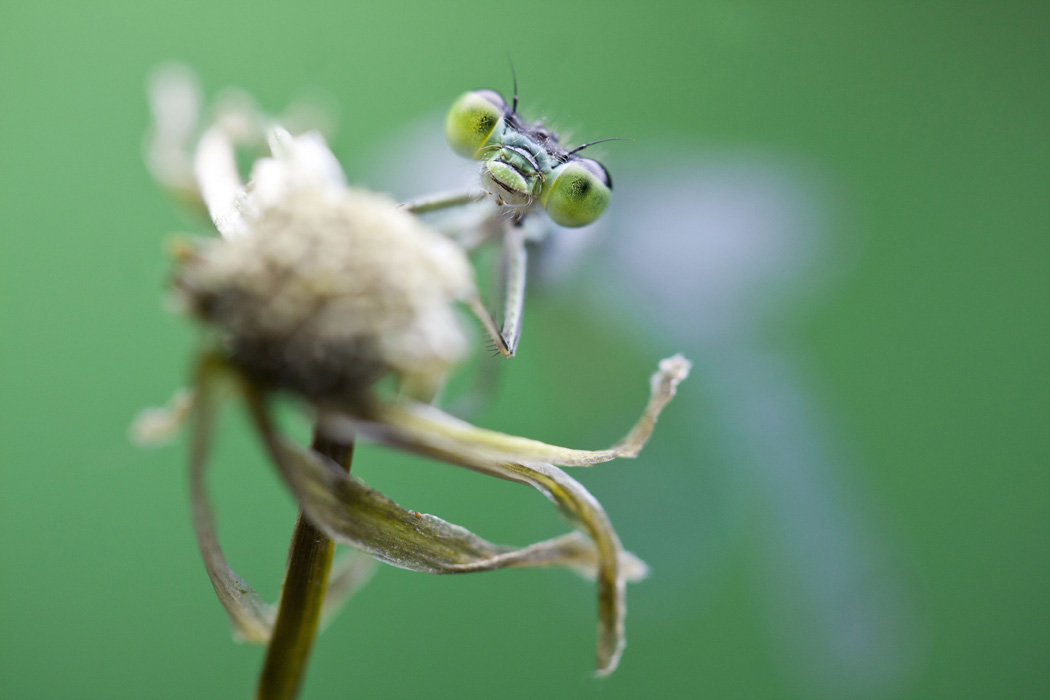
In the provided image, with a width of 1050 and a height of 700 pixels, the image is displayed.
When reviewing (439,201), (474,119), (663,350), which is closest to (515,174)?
(474,119)

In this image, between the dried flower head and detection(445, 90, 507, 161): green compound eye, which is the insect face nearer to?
detection(445, 90, 507, 161): green compound eye

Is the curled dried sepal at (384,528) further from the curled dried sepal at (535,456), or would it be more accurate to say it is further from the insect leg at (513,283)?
the insect leg at (513,283)

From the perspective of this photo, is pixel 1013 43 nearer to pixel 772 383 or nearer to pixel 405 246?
pixel 772 383

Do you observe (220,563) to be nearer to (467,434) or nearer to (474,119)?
(467,434)

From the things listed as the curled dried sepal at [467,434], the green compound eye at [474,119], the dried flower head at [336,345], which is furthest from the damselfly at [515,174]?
the dried flower head at [336,345]

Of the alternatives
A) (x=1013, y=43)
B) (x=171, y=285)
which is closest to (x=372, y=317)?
(x=171, y=285)
